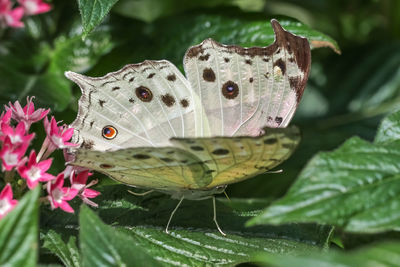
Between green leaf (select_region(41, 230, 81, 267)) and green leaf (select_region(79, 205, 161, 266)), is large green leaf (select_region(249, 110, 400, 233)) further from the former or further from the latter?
green leaf (select_region(41, 230, 81, 267))

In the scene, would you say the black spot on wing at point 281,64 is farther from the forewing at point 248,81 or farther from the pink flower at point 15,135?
the pink flower at point 15,135

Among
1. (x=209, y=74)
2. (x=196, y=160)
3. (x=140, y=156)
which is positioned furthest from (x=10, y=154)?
(x=209, y=74)

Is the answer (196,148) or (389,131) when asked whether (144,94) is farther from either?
(389,131)

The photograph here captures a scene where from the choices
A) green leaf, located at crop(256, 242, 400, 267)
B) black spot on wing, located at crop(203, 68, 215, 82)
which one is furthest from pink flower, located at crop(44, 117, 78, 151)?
green leaf, located at crop(256, 242, 400, 267)

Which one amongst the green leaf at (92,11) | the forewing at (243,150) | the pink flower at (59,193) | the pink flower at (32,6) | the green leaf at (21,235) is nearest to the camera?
the green leaf at (21,235)

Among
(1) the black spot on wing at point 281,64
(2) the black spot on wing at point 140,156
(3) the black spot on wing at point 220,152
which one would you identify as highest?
(1) the black spot on wing at point 281,64

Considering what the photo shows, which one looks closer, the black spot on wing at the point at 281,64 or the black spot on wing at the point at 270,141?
the black spot on wing at the point at 270,141

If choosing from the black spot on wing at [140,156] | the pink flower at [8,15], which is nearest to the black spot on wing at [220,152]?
the black spot on wing at [140,156]
